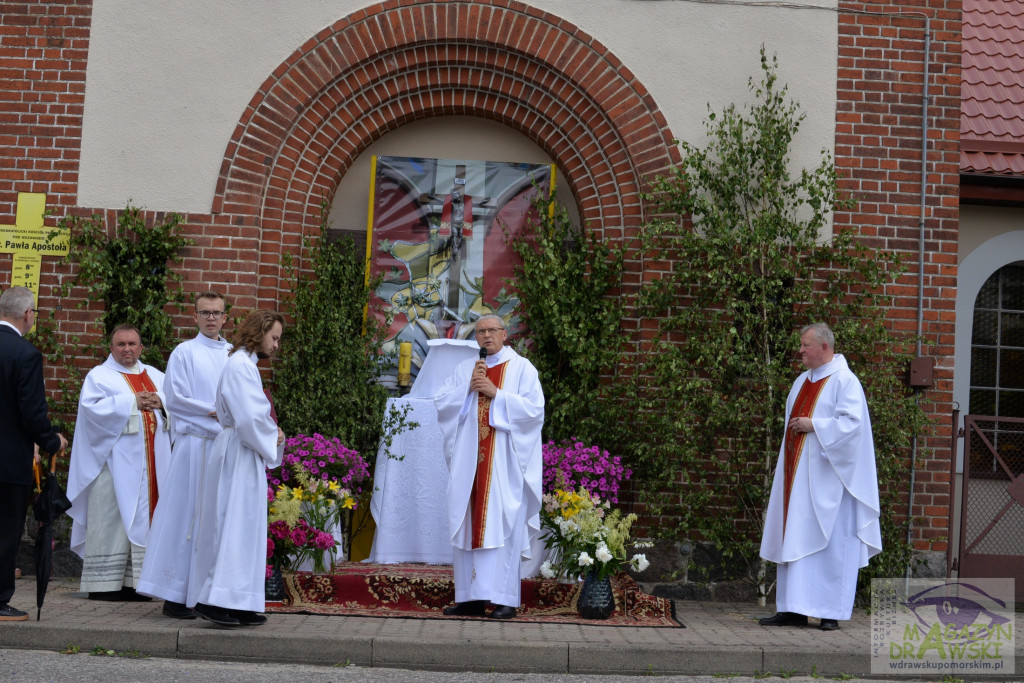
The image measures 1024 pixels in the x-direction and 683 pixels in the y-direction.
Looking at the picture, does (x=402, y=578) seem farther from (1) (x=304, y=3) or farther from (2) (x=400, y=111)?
(1) (x=304, y=3)

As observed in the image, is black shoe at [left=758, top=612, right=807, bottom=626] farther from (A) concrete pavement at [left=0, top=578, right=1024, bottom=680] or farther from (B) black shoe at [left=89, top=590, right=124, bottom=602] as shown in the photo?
(B) black shoe at [left=89, top=590, right=124, bottom=602]

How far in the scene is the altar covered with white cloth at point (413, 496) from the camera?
27.0 feet

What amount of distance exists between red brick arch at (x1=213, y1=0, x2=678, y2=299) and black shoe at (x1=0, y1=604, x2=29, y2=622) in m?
3.36

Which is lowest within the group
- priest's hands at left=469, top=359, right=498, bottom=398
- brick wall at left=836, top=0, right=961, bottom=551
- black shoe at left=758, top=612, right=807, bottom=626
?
black shoe at left=758, top=612, right=807, bottom=626

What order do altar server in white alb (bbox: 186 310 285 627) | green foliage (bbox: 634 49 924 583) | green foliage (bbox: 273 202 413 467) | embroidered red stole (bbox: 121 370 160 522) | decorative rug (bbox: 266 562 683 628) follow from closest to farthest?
altar server in white alb (bbox: 186 310 285 627), decorative rug (bbox: 266 562 683 628), embroidered red stole (bbox: 121 370 160 522), green foliage (bbox: 634 49 924 583), green foliage (bbox: 273 202 413 467)

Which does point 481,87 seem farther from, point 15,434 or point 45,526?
point 45,526

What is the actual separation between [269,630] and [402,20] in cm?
511

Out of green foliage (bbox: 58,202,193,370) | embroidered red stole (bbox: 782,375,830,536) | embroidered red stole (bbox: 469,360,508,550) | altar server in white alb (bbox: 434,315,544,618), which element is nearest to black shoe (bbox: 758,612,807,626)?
embroidered red stole (bbox: 782,375,830,536)

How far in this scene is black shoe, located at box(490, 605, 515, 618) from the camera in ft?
23.0

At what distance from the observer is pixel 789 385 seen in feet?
26.8

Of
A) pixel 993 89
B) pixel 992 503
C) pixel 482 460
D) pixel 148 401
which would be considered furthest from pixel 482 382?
pixel 993 89

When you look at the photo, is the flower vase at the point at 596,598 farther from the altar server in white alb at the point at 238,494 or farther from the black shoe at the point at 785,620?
the altar server in white alb at the point at 238,494

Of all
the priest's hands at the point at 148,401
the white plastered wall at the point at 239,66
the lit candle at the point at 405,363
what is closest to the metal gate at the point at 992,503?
the white plastered wall at the point at 239,66

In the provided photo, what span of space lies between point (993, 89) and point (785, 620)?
18.7 ft
